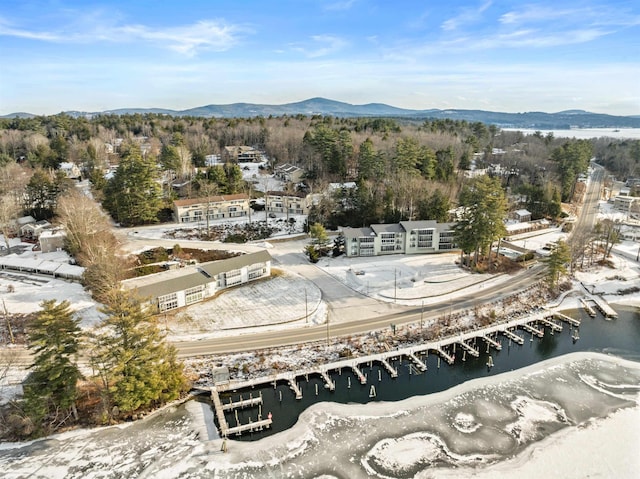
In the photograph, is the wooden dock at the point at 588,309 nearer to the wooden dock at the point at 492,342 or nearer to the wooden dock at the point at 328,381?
the wooden dock at the point at 492,342

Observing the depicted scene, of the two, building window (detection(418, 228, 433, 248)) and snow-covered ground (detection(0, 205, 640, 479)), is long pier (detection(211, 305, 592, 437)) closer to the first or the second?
snow-covered ground (detection(0, 205, 640, 479))

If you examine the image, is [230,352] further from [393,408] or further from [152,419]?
[393,408]

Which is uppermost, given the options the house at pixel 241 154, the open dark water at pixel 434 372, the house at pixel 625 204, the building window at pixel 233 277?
the house at pixel 241 154

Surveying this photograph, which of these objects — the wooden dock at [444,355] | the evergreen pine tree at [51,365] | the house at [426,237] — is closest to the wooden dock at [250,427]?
the evergreen pine tree at [51,365]

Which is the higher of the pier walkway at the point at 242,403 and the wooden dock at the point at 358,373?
the wooden dock at the point at 358,373

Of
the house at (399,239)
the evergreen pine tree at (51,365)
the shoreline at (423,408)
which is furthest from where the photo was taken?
the house at (399,239)

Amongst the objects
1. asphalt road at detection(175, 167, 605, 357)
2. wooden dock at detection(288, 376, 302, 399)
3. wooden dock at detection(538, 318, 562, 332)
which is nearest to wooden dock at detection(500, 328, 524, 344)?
wooden dock at detection(538, 318, 562, 332)

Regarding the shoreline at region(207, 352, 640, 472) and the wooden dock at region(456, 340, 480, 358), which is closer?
the shoreline at region(207, 352, 640, 472)
